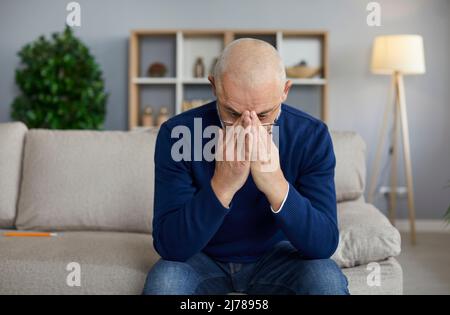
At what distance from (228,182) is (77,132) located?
1.29 metres

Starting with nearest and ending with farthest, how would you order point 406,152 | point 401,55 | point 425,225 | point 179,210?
1. point 179,210
2. point 401,55
3. point 406,152
4. point 425,225

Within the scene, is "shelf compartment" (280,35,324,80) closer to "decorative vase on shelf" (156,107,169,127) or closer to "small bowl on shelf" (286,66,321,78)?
"small bowl on shelf" (286,66,321,78)

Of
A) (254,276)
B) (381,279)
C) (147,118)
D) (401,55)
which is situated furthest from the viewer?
(147,118)

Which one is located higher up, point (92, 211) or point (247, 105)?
point (247, 105)

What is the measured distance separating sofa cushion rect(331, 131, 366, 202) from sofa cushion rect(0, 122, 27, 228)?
1.28m

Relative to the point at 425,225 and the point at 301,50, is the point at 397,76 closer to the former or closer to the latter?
the point at 301,50

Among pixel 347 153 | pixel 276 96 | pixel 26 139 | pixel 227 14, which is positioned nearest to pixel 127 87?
pixel 227 14

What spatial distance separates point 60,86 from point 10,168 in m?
2.39

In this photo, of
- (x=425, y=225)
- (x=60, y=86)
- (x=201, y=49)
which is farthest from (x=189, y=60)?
(x=425, y=225)

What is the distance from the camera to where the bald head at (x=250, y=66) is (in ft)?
4.76

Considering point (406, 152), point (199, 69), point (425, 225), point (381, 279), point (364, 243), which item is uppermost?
point (199, 69)

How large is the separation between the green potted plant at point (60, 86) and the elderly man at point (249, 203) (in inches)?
130

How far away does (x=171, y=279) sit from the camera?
1496mm

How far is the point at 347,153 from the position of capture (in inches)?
97.0
